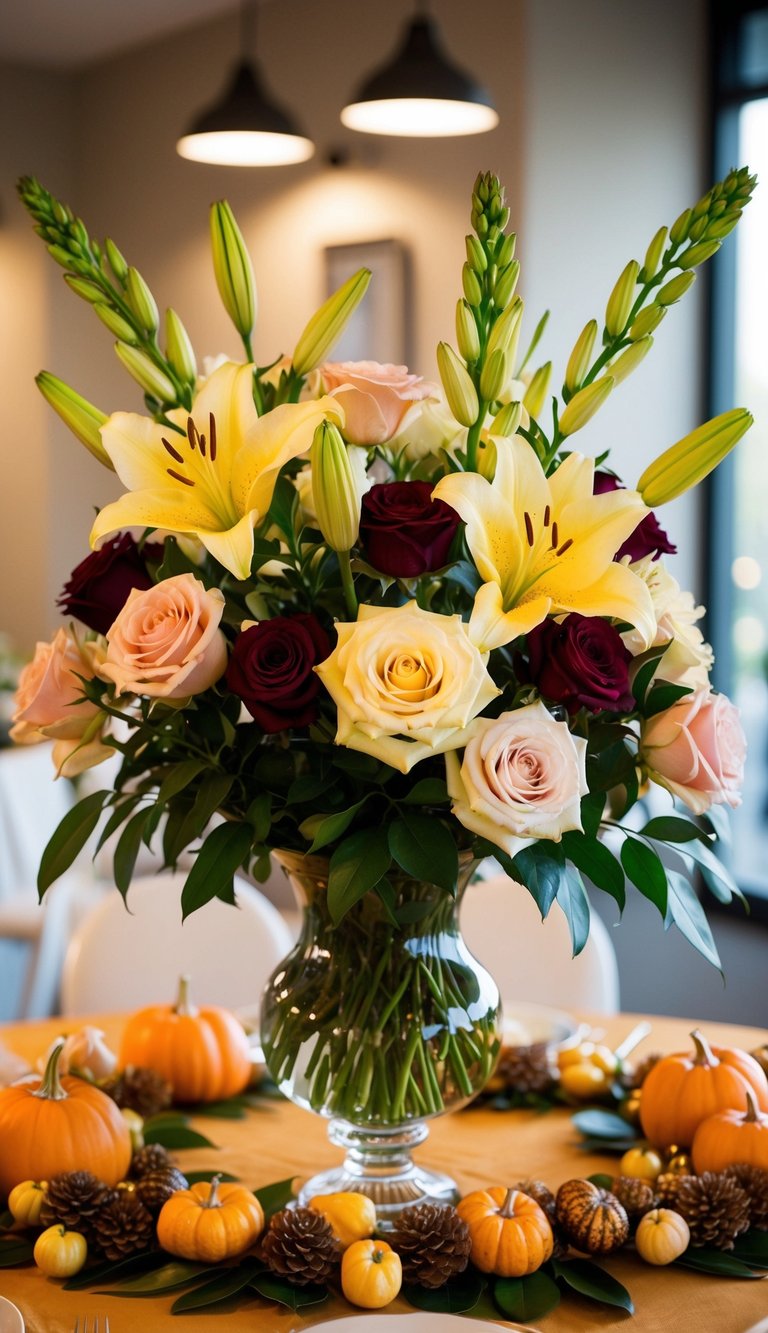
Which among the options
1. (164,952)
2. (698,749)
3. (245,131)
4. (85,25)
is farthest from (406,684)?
(85,25)

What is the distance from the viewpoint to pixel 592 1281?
3.71ft

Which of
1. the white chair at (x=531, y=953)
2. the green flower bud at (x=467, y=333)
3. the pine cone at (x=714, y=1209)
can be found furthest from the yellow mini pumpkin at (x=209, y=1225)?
the white chair at (x=531, y=953)

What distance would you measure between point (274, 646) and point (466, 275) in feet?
1.04

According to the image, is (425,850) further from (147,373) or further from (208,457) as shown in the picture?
(147,373)

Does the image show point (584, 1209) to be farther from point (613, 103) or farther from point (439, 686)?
point (613, 103)

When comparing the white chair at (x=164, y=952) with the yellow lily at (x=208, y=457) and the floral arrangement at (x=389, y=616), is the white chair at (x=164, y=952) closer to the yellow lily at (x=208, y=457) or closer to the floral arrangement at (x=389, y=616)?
the floral arrangement at (x=389, y=616)

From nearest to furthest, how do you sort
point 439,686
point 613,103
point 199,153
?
point 439,686
point 199,153
point 613,103

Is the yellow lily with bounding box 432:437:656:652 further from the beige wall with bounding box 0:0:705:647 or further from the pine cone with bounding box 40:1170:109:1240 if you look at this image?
the beige wall with bounding box 0:0:705:647

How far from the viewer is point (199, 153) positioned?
3.26 meters

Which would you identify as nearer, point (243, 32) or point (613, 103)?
point (613, 103)

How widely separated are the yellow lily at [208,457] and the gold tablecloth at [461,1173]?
0.58 m

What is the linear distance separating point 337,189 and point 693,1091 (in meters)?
3.47

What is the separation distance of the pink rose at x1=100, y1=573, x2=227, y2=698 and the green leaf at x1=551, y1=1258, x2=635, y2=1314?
0.55 m

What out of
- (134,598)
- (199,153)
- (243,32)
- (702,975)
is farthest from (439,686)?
(243,32)
